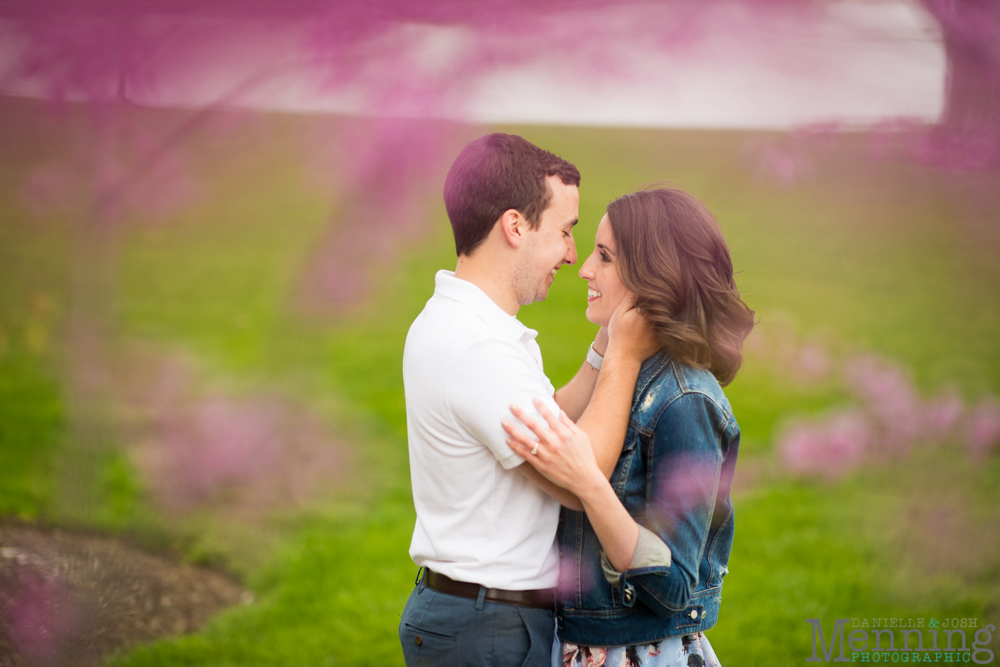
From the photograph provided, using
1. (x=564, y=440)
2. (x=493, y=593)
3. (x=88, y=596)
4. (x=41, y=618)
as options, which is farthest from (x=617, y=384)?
(x=41, y=618)

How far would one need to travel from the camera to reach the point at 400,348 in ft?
29.1

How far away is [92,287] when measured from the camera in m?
2.97

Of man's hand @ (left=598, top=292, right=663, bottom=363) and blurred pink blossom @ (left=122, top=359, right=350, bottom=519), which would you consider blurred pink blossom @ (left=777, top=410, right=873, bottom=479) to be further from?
man's hand @ (left=598, top=292, right=663, bottom=363)

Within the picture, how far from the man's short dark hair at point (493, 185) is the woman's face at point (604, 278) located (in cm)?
22

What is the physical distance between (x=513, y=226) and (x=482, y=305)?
0.92ft

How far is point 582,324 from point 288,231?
4.12 metres

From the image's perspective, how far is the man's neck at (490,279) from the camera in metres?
2.33

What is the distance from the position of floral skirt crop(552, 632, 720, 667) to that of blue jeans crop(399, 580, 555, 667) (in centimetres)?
14

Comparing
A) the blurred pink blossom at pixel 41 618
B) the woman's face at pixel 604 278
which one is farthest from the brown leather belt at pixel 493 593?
the blurred pink blossom at pixel 41 618

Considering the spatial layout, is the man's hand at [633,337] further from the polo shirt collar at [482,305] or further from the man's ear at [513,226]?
the man's ear at [513,226]

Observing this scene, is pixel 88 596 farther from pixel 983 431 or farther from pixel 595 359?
pixel 983 431

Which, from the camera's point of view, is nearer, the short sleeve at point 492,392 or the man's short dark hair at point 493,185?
the short sleeve at point 492,392

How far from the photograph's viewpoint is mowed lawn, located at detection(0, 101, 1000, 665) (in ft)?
14.2

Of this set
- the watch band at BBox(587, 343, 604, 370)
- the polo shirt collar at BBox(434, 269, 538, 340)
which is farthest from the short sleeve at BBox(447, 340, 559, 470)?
the watch band at BBox(587, 343, 604, 370)
